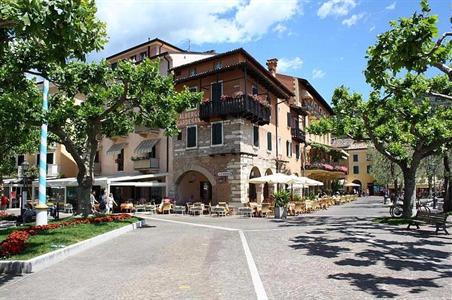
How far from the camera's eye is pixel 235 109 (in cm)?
2798

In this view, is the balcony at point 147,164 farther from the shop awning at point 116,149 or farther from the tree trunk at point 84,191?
the tree trunk at point 84,191

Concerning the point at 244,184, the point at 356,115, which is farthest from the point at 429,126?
the point at 244,184

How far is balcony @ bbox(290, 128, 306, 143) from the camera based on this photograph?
39750 millimetres

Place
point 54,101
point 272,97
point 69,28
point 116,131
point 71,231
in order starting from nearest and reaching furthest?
1. point 69,28
2. point 71,231
3. point 54,101
4. point 116,131
5. point 272,97

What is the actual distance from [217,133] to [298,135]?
13190 millimetres

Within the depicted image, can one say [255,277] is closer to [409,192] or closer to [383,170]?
[409,192]

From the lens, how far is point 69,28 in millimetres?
6910

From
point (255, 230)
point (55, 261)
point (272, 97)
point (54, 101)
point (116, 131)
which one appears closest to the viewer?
point (55, 261)

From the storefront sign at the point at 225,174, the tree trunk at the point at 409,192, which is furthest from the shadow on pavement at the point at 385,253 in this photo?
the storefront sign at the point at 225,174

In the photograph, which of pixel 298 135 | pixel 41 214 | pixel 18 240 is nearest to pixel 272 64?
pixel 298 135

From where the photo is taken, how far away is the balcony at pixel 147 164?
33406mm

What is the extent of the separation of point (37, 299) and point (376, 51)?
9822 millimetres

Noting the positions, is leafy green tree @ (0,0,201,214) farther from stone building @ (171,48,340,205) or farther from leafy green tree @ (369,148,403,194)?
leafy green tree @ (369,148,403,194)

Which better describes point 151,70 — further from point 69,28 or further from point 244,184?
point 244,184
